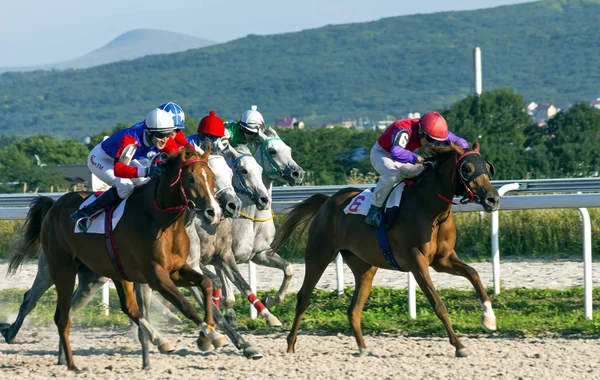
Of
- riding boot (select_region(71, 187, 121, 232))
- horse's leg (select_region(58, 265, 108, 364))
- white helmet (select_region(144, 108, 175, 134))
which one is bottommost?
horse's leg (select_region(58, 265, 108, 364))

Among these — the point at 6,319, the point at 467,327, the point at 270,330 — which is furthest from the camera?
the point at 6,319

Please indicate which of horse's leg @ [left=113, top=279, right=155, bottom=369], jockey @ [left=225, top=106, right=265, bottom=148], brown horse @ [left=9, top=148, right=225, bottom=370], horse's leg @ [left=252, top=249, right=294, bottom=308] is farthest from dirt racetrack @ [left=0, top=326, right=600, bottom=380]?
jockey @ [left=225, top=106, right=265, bottom=148]

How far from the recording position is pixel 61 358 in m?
7.06

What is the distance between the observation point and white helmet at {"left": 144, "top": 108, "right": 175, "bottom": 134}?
672 cm

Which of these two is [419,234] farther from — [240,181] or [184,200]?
[240,181]

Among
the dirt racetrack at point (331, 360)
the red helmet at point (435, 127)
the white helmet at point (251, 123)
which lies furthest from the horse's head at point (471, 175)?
the white helmet at point (251, 123)

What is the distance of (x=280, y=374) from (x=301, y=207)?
6.20 feet

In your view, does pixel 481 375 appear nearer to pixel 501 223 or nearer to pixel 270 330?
pixel 270 330

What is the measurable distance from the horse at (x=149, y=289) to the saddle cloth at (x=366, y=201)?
0.85 metres

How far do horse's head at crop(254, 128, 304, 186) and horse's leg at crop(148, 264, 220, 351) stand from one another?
2.08m

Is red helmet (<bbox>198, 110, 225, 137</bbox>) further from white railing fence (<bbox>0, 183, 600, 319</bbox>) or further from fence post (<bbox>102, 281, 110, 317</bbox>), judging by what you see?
fence post (<bbox>102, 281, 110, 317</bbox>)

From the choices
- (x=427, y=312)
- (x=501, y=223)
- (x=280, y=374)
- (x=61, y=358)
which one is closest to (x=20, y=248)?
(x=61, y=358)

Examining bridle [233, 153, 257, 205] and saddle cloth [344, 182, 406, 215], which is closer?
saddle cloth [344, 182, 406, 215]

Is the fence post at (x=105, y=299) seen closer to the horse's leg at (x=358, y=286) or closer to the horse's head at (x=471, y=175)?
the horse's leg at (x=358, y=286)
